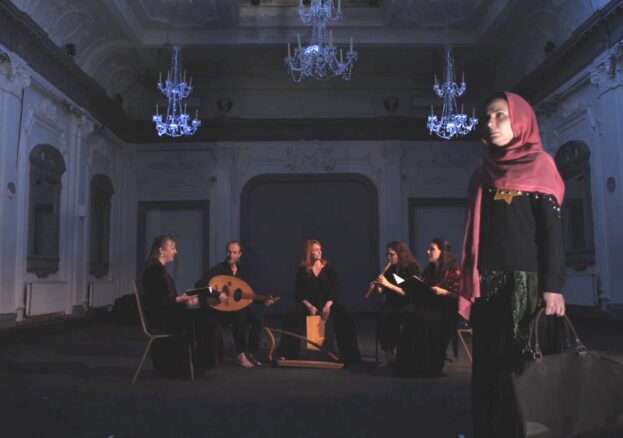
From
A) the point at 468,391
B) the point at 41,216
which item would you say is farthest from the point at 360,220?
the point at 468,391

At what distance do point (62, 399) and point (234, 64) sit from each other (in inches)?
400

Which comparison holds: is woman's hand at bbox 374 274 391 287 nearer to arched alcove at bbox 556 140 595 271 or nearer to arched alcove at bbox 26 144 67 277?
arched alcove at bbox 556 140 595 271

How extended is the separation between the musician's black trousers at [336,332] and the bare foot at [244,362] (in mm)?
398

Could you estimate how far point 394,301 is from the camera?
19.9ft

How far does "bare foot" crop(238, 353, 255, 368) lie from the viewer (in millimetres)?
5750

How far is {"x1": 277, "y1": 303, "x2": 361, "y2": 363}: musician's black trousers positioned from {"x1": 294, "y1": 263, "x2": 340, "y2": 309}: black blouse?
0.34 ft

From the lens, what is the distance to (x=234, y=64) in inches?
515

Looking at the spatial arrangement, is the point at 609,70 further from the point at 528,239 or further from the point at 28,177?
the point at 28,177

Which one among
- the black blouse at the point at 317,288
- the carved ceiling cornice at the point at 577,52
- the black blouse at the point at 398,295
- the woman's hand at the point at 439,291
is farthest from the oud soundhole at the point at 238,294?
the carved ceiling cornice at the point at 577,52

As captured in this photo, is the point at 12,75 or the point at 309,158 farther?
the point at 309,158

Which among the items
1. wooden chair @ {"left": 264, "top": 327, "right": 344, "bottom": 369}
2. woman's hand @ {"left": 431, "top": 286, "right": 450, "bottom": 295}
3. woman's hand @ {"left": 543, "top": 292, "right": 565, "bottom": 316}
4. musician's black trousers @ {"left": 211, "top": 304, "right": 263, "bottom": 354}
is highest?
woman's hand @ {"left": 543, "top": 292, "right": 565, "bottom": 316}

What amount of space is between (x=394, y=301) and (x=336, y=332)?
709 millimetres

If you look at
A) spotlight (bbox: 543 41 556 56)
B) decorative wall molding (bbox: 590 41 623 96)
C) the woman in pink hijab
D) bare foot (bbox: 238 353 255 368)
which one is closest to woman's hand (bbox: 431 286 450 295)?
bare foot (bbox: 238 353 255 368)

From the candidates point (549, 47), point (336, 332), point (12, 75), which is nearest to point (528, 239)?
point (336, 332)
